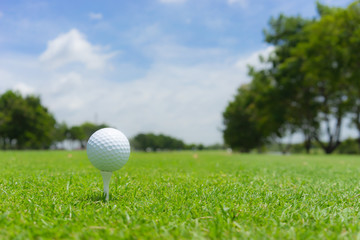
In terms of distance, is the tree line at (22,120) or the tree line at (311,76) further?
the tree line at (22,120)

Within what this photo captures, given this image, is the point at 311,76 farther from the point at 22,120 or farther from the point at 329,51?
the point at 22,120

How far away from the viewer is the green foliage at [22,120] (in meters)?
35.0

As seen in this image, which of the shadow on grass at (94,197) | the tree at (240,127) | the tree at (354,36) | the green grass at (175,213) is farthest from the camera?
the tree at (240,127)

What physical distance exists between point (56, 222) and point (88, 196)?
2.59ft

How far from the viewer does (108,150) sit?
239cm

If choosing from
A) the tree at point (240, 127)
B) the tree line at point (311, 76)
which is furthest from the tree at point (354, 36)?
the tree at point (240, 127)

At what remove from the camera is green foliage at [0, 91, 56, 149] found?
3497cm

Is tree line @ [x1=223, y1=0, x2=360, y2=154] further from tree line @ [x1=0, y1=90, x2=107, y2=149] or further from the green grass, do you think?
tree line @ [x1=0, y1=90, x2=107, y2=149]

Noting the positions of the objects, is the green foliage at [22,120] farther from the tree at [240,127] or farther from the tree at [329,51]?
the tree at [329,51]

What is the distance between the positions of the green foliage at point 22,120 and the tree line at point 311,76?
30566mm

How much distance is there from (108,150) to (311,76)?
2331cm

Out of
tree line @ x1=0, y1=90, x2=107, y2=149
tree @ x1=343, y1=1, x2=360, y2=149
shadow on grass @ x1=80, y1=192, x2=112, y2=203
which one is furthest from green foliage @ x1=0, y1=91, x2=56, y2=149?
tree @ x1=343, y1=1, x2=360, y2=149

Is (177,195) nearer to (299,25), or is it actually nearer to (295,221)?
(295,221)

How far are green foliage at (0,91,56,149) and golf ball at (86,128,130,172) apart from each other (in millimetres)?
38127
